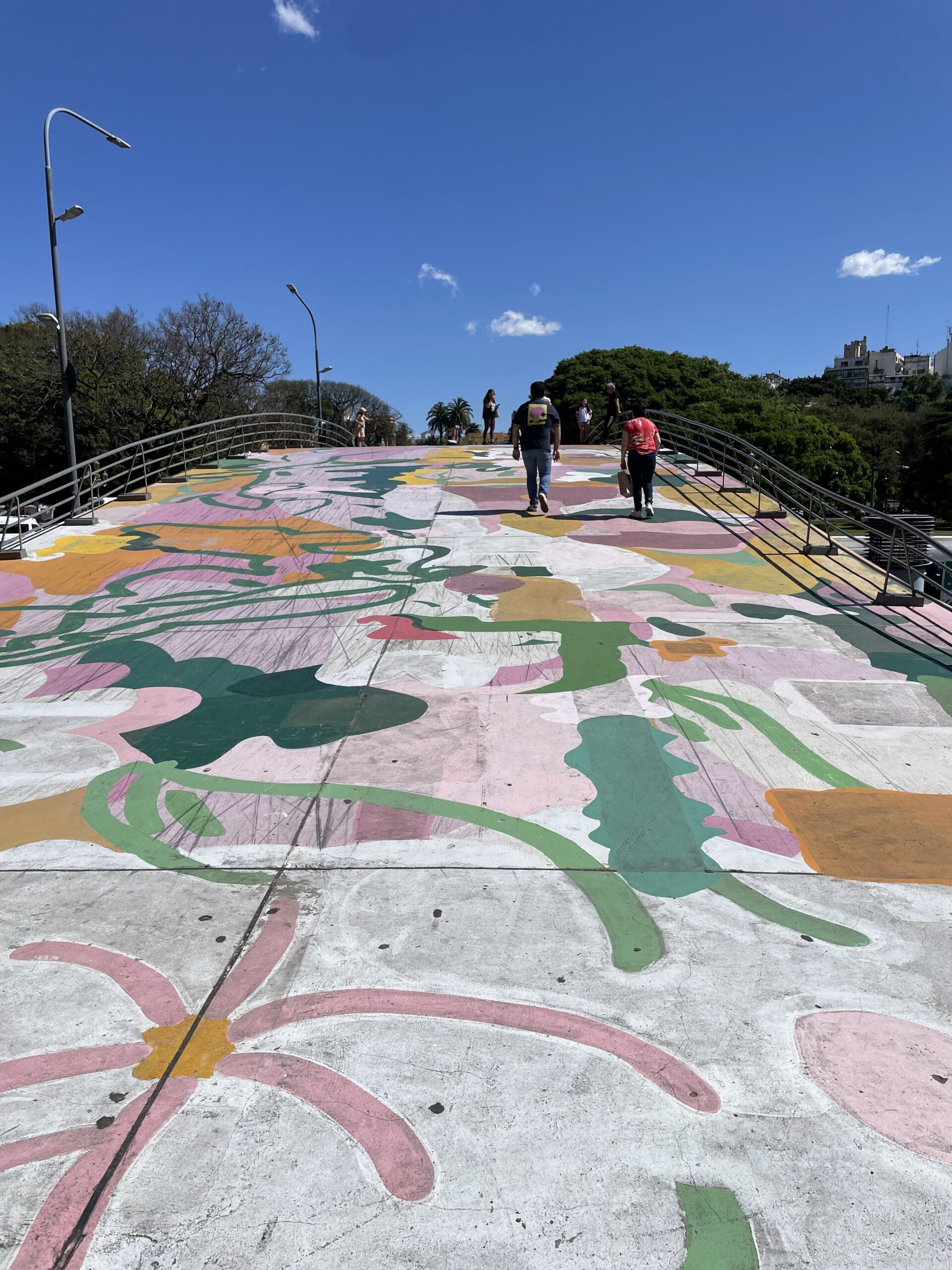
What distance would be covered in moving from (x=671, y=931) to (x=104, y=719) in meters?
4.16

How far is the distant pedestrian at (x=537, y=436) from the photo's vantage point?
10.9 metres

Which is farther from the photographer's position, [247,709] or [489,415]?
[489,415]

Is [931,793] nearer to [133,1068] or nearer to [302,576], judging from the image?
[133,1068]

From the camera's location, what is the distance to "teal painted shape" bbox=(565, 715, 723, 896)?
3771 mm

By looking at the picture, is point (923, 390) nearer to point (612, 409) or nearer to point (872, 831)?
point (612, 409)

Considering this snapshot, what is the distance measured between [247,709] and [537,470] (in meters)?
7.06

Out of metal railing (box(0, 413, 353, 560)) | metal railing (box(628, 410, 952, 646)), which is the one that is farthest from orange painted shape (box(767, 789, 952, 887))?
metal railing (box(0, 413, 353, 560))

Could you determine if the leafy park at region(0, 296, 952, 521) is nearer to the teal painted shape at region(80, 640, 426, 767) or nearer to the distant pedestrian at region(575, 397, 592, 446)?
the distant pedestrian at region(575, 397, 592, 446)

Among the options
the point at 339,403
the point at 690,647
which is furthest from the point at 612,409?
the point at 339,403

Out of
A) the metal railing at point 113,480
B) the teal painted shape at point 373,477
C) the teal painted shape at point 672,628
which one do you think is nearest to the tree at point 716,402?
the metal railing at point 113,480

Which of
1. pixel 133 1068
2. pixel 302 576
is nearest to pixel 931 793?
pixel 133 1068

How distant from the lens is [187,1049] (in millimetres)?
2676

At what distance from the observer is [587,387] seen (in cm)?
4378

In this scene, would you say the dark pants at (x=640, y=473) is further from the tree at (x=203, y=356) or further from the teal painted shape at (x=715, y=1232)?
the tree at (x=203, y=356)
